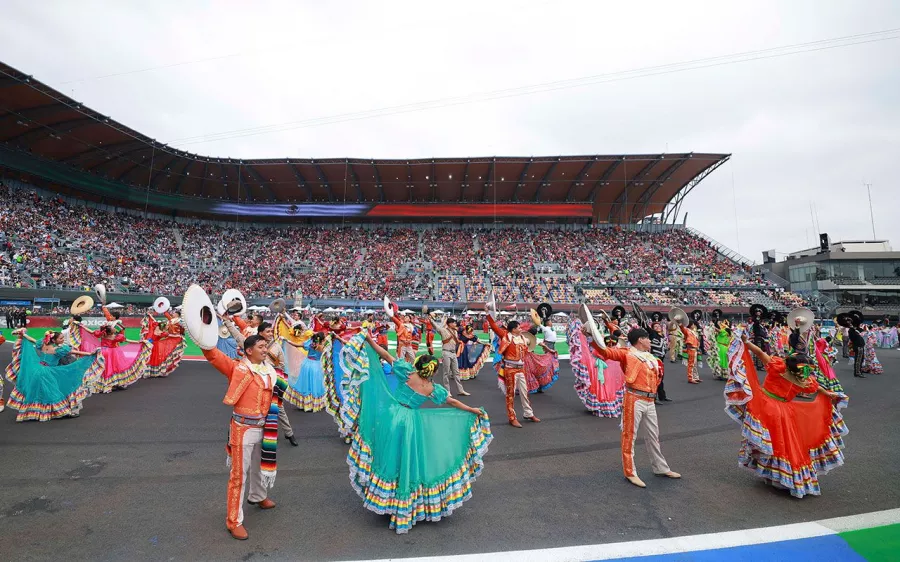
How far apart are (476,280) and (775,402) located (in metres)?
30.1

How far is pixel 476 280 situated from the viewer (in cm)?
3481

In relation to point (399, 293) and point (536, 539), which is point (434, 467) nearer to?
point (536, 539)

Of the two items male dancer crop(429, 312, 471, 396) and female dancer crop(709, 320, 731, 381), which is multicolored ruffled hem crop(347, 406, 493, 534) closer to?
male dancer crop(429, 312, 471, 396)

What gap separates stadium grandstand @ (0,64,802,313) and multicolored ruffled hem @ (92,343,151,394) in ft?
61.6

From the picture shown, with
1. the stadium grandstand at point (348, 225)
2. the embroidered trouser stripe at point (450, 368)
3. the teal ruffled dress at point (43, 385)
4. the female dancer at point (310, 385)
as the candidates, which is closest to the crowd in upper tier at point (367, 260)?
the stadium grandstand at point (348, 225)

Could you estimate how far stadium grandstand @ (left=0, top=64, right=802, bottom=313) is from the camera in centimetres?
2856

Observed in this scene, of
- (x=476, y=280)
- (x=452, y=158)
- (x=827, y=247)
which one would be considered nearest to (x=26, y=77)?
(x=452, y=158)

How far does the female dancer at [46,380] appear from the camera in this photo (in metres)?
7.56

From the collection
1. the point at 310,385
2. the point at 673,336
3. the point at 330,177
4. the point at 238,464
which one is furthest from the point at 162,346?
the point at 330,177

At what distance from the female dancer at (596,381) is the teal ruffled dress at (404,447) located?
4906 millimetres

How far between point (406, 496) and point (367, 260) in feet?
114

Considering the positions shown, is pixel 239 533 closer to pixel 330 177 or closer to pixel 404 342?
pixel 404 342

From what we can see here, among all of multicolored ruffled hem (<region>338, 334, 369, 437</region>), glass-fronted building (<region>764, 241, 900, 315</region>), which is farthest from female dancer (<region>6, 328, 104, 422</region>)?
glass-fronted building (<region>764, 241, 900, 315</region>)

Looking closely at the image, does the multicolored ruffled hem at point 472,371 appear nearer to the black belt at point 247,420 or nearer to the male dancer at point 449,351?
the male dancer at point 449,351
